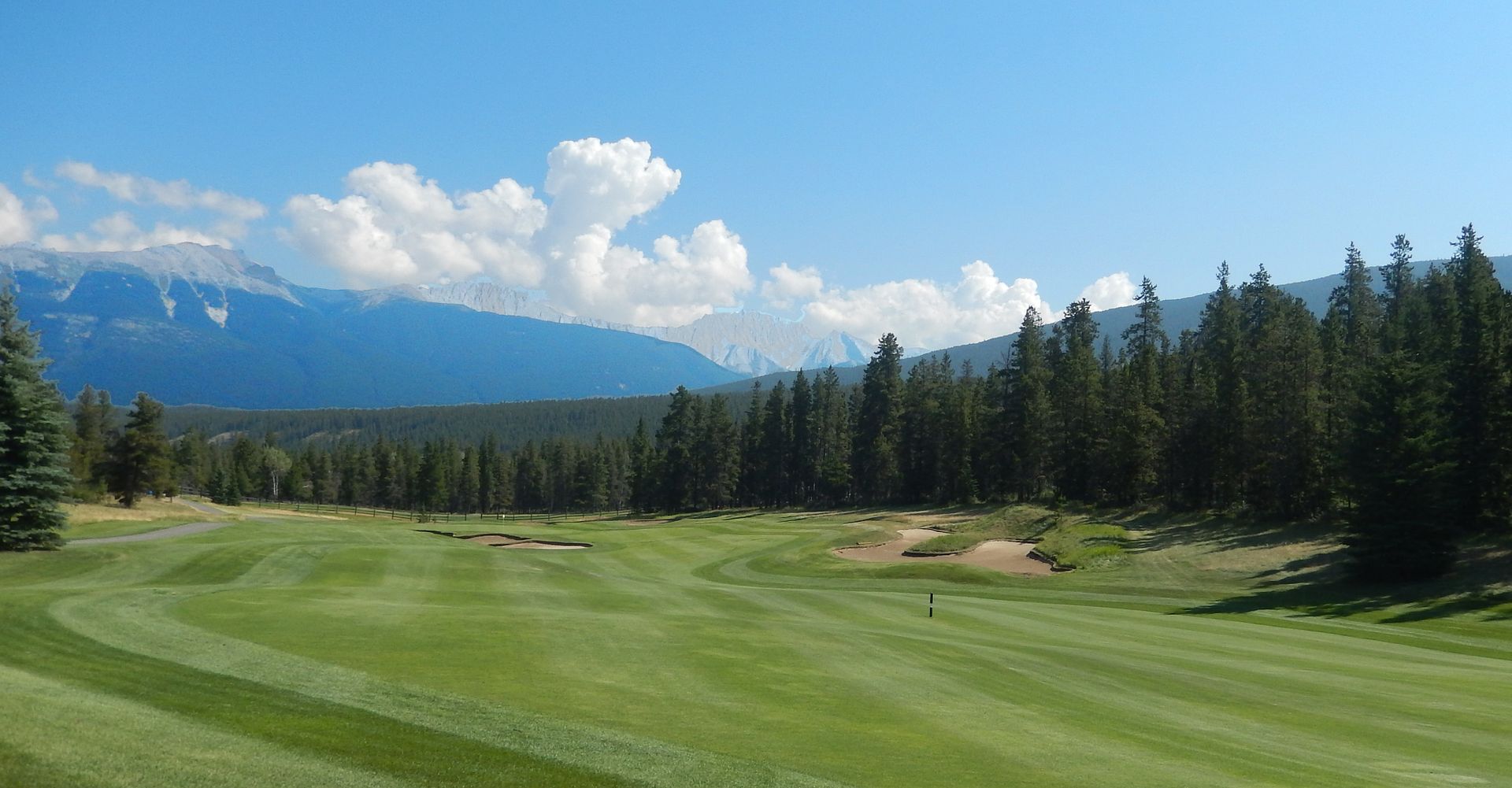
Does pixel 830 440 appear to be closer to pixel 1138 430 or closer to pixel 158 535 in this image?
pixel 1138 430

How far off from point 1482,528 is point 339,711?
177 feet

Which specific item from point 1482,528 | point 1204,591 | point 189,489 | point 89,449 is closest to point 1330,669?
point 1204,591

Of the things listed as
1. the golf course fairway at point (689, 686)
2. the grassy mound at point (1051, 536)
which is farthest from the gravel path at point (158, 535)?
the grassy mound at point (1051, 536)

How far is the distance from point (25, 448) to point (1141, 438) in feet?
221

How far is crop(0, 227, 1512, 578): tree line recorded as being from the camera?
40531 millimetres

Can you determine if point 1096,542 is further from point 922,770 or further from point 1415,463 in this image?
point 922,770

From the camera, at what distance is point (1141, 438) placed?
6625 cm

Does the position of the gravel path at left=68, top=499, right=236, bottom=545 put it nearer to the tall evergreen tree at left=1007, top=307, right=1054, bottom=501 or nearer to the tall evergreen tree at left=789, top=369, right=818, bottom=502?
the tall evergreen tree at left=1007, top=307, right=1054, bottom=501

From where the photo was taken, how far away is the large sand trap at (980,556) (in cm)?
4738

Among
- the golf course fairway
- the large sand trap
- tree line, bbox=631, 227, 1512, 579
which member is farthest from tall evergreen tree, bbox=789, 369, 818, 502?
the golf course fairway

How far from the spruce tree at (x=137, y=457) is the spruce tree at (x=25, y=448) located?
164 ft

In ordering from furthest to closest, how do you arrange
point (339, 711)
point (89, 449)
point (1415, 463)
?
point (89, 449) → point (1415, 463) → point (339, 711)

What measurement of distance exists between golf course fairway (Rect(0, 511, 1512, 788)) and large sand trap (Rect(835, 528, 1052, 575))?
1273cm

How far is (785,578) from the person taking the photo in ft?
142
